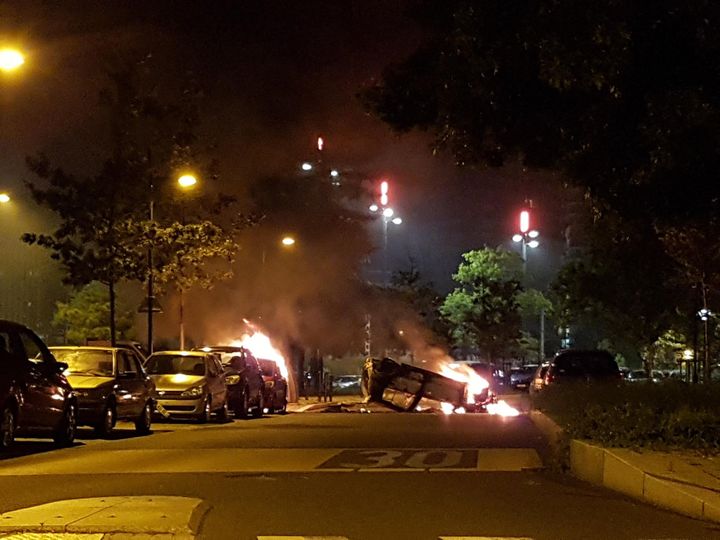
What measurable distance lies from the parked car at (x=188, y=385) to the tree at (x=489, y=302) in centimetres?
3280

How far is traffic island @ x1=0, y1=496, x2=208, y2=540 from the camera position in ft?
25.6

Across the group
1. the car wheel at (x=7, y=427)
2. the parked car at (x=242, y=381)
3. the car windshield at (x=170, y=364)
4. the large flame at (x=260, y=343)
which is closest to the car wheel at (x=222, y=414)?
the parked car at (x=242, y=381)

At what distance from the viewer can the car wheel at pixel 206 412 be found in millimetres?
22328

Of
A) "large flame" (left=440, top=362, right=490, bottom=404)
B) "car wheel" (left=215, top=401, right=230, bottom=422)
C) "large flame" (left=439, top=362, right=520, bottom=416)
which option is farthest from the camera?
"large flame" (left=440, top=362, right=490, bottom=404)

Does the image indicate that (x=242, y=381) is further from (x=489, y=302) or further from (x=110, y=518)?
(x=489, y=302)

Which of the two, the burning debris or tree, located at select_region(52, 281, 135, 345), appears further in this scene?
tree, located at select_region(52, 281, 135, 345)

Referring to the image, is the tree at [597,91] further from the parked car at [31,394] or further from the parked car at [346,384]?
the parked car at [346,384]

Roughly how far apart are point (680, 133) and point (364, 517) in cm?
536

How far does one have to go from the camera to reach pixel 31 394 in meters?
14.5

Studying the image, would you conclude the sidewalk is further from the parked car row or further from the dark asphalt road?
the parked car row

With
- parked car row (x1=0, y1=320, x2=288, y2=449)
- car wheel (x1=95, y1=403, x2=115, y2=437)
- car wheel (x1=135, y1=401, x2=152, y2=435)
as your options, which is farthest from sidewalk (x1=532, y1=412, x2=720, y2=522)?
car wheel (x1=135, y1=401, x2=152, y2=435)

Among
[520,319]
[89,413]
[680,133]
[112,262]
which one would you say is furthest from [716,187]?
[520,319]

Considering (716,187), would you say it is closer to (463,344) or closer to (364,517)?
(364,517)

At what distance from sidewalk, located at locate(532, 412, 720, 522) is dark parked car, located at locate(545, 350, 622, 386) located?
32.8 feet
